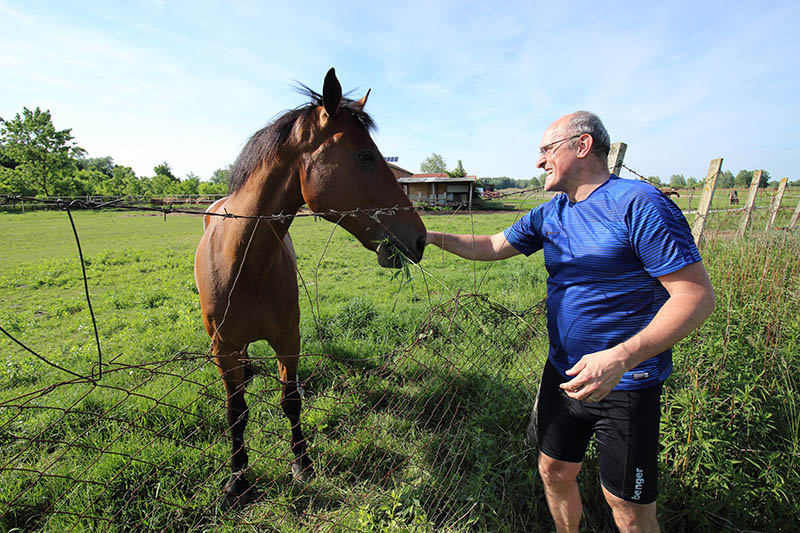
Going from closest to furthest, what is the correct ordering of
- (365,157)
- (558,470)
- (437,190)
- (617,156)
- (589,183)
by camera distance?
1. (589,183)
2. (558,470)
3. (365,157)
4. (617,156)
5. (437,190)

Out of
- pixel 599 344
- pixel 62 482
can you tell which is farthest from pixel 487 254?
pixel 62 482

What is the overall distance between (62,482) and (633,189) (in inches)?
150

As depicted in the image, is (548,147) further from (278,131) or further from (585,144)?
(278,131)

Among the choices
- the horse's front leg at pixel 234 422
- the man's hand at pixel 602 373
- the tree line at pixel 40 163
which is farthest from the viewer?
the tree line at pixel 40 163

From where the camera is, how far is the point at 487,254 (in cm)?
235

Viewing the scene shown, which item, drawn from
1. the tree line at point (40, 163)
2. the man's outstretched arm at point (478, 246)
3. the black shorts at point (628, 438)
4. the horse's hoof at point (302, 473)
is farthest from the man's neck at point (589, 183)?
the tree line at point (40, 163)

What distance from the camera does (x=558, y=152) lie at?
5.64 ft

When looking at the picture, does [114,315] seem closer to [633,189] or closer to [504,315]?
[504,315]

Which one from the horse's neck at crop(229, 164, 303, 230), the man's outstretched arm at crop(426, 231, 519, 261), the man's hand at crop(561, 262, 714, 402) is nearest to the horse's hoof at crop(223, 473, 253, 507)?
the horse's neck at crop(229, 164, 303, 230)

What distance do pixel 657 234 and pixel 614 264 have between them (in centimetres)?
20

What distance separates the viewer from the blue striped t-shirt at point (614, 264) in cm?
142

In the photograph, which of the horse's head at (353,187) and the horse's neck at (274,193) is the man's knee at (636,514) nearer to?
the horse's head at (353,187)

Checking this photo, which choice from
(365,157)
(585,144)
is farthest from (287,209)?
(585,144)

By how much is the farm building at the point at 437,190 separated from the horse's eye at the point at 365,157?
0.40m
